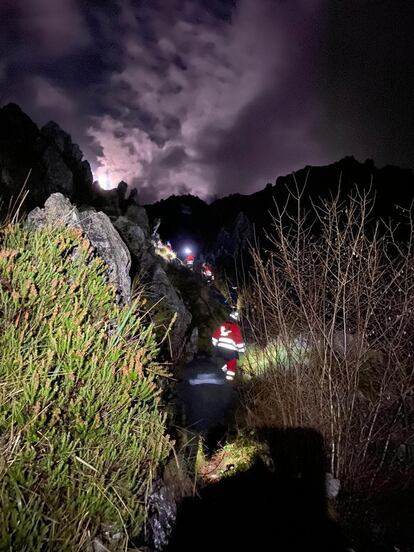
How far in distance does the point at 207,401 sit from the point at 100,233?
7587 mm

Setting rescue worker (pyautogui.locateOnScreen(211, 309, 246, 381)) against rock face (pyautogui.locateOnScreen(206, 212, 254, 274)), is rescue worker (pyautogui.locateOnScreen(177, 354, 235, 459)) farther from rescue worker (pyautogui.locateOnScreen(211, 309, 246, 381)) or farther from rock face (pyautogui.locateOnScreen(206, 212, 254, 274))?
rock face (pyautogui.locateOnScreen(206, 212, 254, 274))

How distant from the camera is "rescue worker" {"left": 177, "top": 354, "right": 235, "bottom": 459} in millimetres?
7969

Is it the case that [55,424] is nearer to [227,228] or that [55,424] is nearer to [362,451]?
[362,451]

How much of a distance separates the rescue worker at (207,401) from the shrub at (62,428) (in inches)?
144

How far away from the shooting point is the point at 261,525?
361 cm

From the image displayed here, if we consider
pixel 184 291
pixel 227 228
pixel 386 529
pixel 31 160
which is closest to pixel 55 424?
pixel 386 529

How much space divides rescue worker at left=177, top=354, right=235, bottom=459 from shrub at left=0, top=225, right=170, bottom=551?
3646 millimetres

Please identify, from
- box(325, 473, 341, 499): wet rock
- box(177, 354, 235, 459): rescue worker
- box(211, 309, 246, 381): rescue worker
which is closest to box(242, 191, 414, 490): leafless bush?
box(325, 473, 341, 499): wet rock

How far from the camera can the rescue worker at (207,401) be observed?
797 centimetres

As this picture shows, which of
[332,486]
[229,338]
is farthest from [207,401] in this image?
[332,486]

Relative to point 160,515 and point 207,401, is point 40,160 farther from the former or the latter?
point 160,515

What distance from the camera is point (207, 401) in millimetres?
10750

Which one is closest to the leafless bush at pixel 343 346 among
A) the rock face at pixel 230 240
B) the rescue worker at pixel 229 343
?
the rescue worker at pixel 229 343

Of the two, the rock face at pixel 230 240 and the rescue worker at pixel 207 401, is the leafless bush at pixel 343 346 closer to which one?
the rescue worker at pixel 207 401
